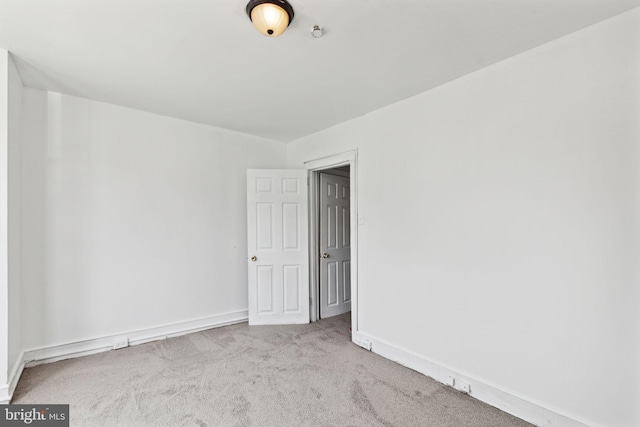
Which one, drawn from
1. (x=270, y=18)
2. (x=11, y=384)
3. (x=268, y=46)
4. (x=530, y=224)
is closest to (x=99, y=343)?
(x=11, y=384)

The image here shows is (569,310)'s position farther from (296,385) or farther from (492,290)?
(296,385)

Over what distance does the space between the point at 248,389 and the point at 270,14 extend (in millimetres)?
2593

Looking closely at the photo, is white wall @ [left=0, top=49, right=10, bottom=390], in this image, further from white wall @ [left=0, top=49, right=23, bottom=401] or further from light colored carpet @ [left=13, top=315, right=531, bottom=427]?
light colored carpet @ [left=13, top=315, right=531, bottom=427]

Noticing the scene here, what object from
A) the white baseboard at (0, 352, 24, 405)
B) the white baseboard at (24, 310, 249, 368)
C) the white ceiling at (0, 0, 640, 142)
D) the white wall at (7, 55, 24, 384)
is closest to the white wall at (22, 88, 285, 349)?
the white baseboard at (24, 310, 249, 368)

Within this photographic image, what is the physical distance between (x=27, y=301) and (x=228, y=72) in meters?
2.71

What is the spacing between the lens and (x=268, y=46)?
216cm

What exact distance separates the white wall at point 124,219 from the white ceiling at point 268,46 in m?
0.43

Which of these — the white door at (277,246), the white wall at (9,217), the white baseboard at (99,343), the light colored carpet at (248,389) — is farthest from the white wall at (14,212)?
the white door at (277,246)

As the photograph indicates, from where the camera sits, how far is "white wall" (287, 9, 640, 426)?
1814 millimetres

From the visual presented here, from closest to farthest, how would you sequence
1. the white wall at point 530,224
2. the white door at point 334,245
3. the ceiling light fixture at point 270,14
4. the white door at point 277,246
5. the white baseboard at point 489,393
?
the ceiling light fixture at point 270,14 → the white wall at point 530,224 → the white baseboard at point 489,393 → the white door at point 277,246 → the white door at point 334,245

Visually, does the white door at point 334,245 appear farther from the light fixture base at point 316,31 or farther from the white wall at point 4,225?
the white wall at point 4,225

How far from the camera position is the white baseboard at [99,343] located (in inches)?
98.7

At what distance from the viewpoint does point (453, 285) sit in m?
2.58

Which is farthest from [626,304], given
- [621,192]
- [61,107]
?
[61,107]
